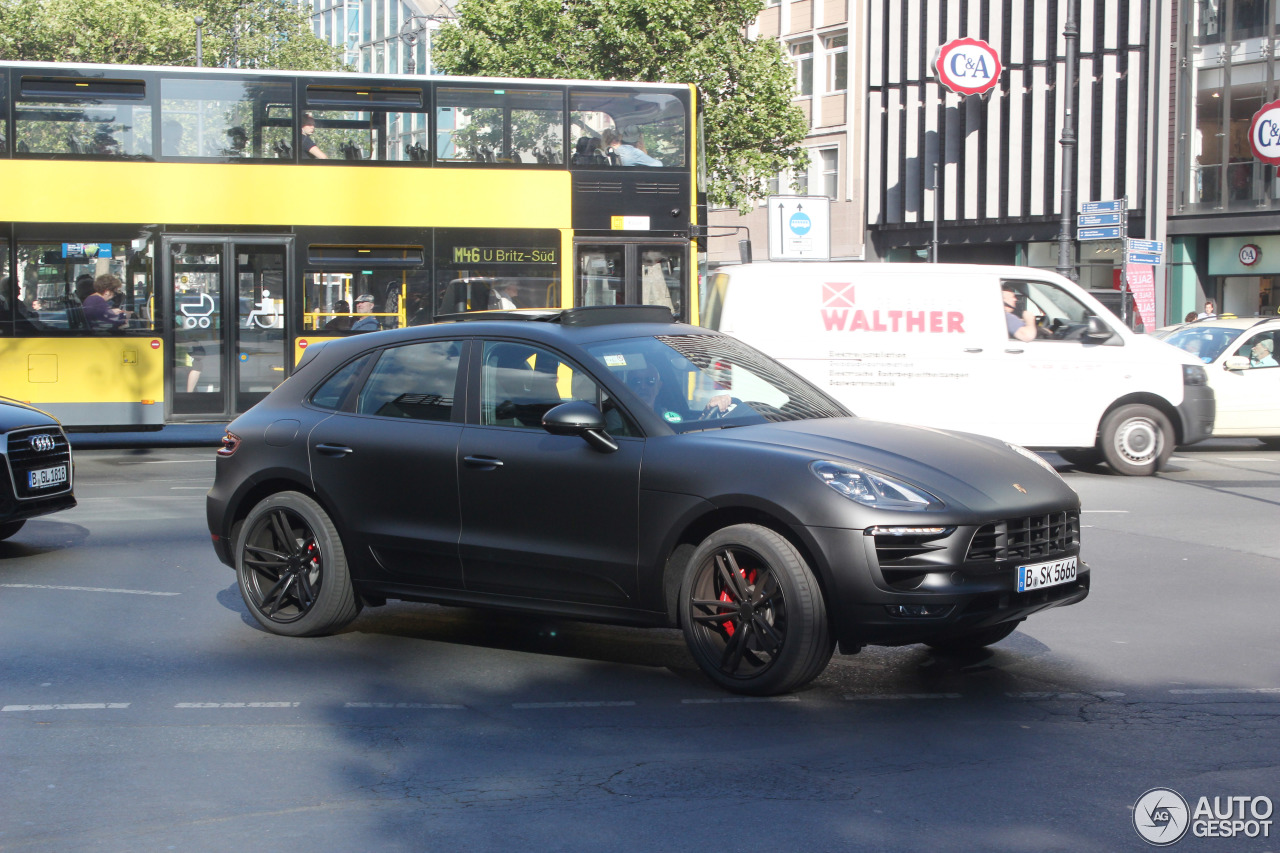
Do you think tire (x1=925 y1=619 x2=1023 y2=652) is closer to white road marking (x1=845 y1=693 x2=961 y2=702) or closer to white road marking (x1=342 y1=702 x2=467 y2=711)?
white road marking (x1=845 y1=693 x2=961 y2=702)

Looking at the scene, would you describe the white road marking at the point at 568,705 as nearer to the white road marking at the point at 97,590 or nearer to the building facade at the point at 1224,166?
the white road marking at the point at 97,590

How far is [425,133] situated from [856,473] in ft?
39.1

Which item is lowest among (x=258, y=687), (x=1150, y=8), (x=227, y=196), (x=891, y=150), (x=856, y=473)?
(x=258, y=687)

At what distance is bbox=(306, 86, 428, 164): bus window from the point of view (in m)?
16.0

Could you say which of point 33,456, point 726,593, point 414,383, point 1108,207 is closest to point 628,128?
point 33,456

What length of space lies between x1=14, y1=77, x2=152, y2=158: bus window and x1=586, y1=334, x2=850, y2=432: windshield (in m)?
11.4

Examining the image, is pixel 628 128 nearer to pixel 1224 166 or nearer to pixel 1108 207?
pixel 1108 207

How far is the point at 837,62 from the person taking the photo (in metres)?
45.1

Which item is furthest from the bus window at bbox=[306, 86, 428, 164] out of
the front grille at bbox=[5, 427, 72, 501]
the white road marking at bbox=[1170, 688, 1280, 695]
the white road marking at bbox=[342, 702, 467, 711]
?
the white road marking at bbox=[1170, 688, 1280, 695]

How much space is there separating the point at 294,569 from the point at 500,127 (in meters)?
10.5

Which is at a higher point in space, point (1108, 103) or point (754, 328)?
point (1108, 103)

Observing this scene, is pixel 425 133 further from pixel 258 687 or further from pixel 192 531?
pixel 258 687

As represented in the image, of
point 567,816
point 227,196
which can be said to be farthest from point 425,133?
point 567,816

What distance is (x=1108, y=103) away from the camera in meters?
37.0
